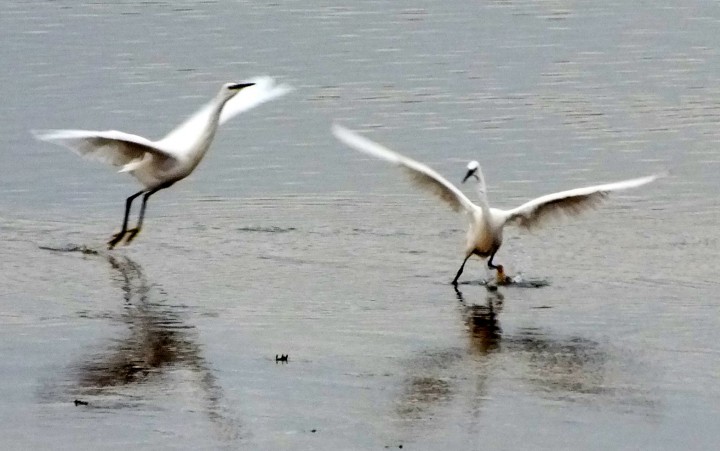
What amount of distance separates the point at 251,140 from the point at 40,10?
12129 mm

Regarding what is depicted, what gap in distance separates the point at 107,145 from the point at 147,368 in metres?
4.48

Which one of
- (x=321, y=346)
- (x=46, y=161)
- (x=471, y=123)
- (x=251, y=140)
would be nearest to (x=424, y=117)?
(x=471, y=123)

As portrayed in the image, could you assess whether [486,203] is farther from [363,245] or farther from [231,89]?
[231,89]

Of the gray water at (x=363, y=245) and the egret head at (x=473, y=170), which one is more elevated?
the egret head at (x=473, y=170)

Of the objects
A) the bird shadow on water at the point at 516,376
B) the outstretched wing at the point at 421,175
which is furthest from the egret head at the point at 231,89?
the bird shadow on water at the point at 516,376

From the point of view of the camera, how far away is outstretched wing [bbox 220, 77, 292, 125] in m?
17.0

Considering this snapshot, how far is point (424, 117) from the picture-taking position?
71.3 ft

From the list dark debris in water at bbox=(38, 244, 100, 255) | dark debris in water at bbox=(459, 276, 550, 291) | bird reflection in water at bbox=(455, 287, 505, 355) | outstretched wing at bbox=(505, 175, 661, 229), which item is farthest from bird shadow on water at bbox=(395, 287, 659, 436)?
dark debris in water at bbox=(38, 244, 100, 255)

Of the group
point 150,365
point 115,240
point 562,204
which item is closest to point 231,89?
point 115,240

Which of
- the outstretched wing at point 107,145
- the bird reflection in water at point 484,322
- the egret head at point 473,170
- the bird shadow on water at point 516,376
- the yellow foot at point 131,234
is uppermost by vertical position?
the outstretched wing at point 107,145

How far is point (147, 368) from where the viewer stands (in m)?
10.8

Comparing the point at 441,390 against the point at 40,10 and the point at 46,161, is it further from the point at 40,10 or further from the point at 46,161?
the point at 40,10

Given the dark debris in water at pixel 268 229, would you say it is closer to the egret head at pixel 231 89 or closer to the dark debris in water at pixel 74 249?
the egret head at pixel 231 89

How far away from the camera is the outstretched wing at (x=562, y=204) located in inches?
575
